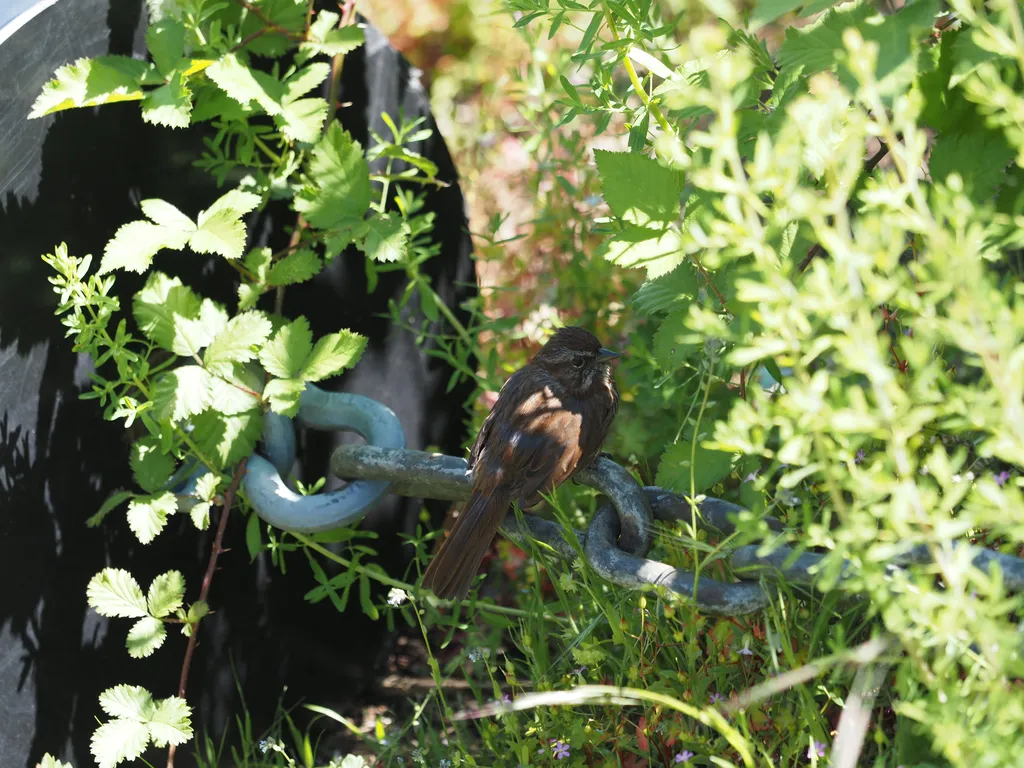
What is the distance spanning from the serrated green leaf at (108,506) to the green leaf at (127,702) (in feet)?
1.21

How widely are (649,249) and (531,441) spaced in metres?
0.80

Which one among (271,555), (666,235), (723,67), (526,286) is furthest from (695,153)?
(526,286)

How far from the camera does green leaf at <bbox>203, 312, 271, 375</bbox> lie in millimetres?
2379

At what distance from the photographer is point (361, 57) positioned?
10.3ft

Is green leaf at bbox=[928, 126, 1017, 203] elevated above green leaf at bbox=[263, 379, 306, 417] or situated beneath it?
elevated above

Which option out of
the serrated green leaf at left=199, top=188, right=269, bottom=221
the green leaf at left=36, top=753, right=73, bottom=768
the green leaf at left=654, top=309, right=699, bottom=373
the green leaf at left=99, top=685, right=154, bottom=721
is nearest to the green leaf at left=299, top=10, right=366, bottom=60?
the serrated green leaf at left=199, top=188, right=269, bottom=221

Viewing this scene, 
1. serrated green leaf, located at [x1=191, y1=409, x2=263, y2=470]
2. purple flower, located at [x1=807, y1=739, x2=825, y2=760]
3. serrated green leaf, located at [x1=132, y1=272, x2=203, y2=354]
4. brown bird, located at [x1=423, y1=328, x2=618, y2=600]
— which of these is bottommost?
purple flower, located at [x1=807, y1=739, x2=825, y2=760]

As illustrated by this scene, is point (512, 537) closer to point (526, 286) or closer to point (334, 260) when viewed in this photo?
point (334, 260)

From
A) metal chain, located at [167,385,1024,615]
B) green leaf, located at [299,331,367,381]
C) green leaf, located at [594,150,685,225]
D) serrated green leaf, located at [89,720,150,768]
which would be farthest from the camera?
green leaf, located at [299,331,367,381]

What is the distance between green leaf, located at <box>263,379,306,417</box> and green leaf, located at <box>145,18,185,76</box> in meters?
0.72

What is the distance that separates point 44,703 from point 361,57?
1882 mm

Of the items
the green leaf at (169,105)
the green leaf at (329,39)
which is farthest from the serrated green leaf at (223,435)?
the green leaf at (329,39)

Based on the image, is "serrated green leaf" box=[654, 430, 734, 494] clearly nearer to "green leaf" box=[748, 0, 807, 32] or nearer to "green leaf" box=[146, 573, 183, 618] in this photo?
"green leaf" box=[748, 0, 807, 32]

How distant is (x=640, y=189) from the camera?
79.8 inches
